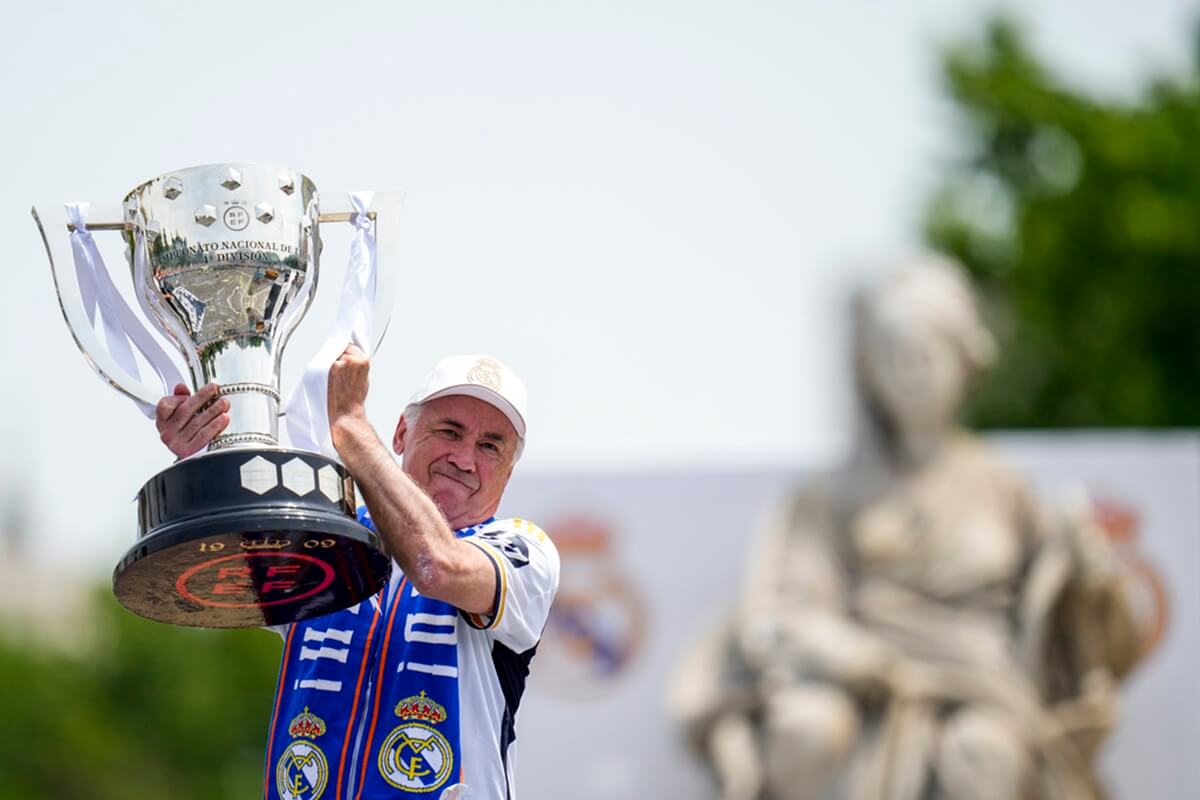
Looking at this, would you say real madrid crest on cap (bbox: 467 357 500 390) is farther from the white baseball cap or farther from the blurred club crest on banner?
the blurred club crest on banner

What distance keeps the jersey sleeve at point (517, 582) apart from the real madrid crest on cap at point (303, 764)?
0.30 m

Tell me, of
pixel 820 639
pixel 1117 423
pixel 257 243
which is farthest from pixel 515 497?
pixel 257 243

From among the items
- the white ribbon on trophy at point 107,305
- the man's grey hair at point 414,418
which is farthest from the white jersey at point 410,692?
the white ribbon on trophy at point 107,305

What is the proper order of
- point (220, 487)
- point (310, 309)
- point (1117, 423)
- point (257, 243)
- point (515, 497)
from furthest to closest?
point (1117, 423)
point (515, 497)
point (310, 309)
point (257, 243)
point (220, 487)

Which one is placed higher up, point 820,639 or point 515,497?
point 515,497

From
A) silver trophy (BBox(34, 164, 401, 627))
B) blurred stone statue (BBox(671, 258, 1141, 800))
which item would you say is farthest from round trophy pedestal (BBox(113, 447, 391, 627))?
blurred stone statue (BBox(671, 258, 1141, 800))

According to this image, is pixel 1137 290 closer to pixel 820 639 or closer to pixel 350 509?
pixel 820 639

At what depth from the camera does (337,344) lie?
3.41m

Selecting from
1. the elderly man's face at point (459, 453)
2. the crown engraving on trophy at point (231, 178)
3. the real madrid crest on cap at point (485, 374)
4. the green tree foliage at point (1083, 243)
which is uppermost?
the green tree foliage at point (1083, 243)

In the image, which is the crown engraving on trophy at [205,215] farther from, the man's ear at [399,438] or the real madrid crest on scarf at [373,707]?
the real madrid crest on scarf at [373,707]

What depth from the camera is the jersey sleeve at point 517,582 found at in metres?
3.33

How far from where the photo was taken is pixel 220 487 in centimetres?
325

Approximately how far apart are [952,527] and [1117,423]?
9.53m

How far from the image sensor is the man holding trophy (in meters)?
3.25
